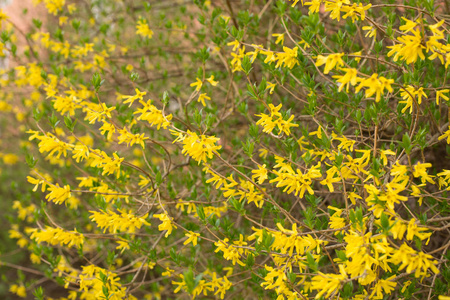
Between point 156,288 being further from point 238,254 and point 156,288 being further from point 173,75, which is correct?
point 173,75

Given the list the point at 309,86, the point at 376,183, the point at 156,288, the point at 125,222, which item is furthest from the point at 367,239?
the point at 156,288

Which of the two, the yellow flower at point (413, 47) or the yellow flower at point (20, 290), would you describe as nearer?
the yellow flower at point (413, 47)

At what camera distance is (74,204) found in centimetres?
336

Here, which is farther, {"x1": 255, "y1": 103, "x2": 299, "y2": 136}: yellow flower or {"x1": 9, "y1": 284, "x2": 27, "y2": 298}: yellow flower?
{"x1": 9, "y1": 284, "x2": 27, "y2": 298}: yellow flower

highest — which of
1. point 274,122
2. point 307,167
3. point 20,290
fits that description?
point 274,122

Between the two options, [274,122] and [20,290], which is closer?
[274,122]

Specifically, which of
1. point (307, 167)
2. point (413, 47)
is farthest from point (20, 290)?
point (413, 47)

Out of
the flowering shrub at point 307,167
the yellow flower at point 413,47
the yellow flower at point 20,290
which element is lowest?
the yellow flower at point 20,290

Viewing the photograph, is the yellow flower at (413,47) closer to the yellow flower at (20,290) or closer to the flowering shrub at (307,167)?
the flowering shrub at (307,167)

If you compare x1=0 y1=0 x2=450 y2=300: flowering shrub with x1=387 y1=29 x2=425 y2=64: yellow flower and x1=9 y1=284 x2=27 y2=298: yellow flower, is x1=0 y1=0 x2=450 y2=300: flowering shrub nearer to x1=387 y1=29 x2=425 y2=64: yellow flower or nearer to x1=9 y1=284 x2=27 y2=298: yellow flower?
x1=387 y1=29 x2=425 y2=64: yellow flower

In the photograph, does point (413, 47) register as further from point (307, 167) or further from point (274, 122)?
point (307, 167)

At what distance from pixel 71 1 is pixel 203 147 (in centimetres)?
429

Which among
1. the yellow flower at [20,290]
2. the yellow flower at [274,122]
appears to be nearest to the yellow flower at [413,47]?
the yellow flower at [274,122]

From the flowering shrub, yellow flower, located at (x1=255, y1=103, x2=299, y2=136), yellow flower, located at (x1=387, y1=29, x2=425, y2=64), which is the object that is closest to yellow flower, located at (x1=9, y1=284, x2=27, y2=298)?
the flowering shrub
